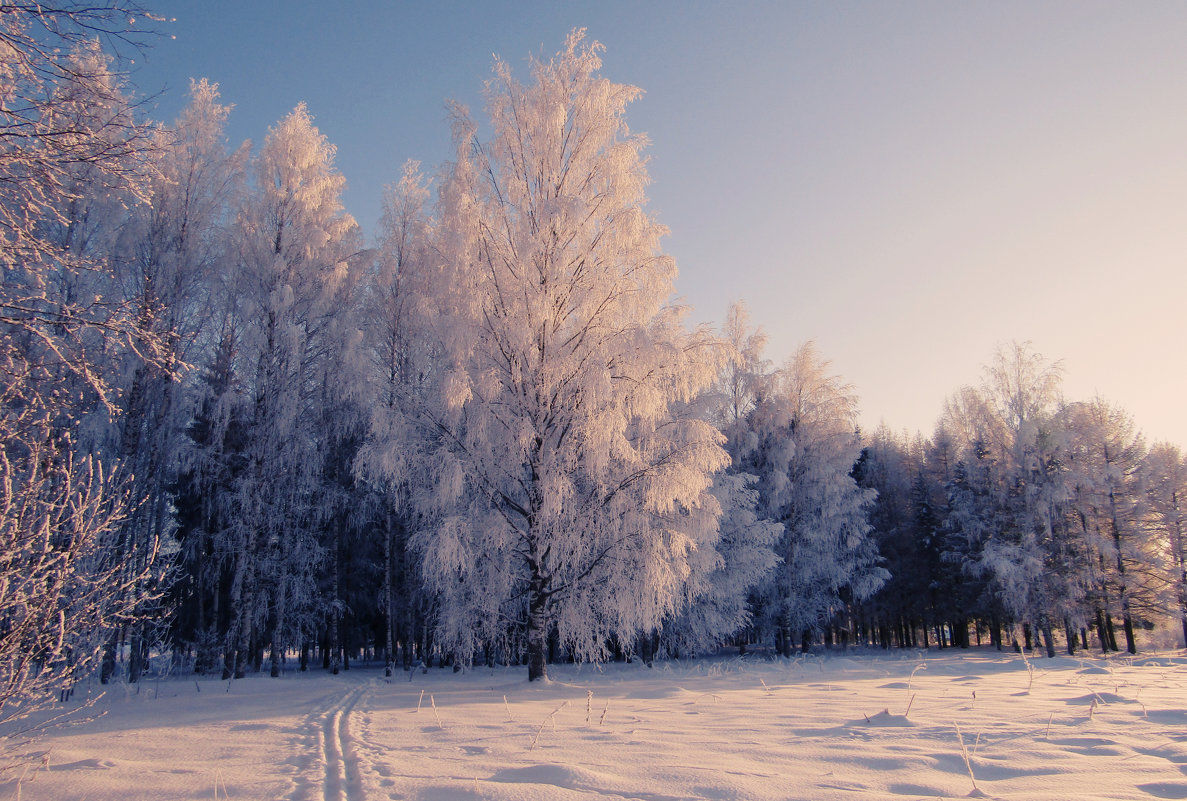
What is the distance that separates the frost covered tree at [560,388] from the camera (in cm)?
1150

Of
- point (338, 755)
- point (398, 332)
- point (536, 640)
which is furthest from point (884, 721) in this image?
point (398, 332)

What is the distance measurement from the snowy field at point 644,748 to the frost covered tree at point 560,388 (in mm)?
2259

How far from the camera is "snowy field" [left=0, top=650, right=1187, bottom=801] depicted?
14.4 ft

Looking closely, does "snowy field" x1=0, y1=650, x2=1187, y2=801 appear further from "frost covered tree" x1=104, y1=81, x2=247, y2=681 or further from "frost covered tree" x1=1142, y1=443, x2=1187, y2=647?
"frost covered tree" x1=1142, y1=443, x2=1187, y2=647

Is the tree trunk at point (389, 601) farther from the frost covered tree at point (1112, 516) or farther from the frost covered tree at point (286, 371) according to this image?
the frost covered tree at point (1112, 516)

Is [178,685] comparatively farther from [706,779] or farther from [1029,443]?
[1029,443]

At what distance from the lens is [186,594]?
21.5 metres

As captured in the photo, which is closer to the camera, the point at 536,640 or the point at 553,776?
the point at 553,776

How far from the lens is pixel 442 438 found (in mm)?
12438

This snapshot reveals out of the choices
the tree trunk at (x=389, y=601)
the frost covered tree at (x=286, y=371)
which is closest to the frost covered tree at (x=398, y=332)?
the tree trunk at (x=389, y=601)

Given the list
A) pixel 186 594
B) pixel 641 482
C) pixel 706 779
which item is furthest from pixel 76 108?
pixel 186 594

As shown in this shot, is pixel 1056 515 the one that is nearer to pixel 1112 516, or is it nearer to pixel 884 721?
pixel 1112 516

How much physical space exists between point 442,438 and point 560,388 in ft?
8.75

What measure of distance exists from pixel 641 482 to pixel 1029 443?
64.4 ft
